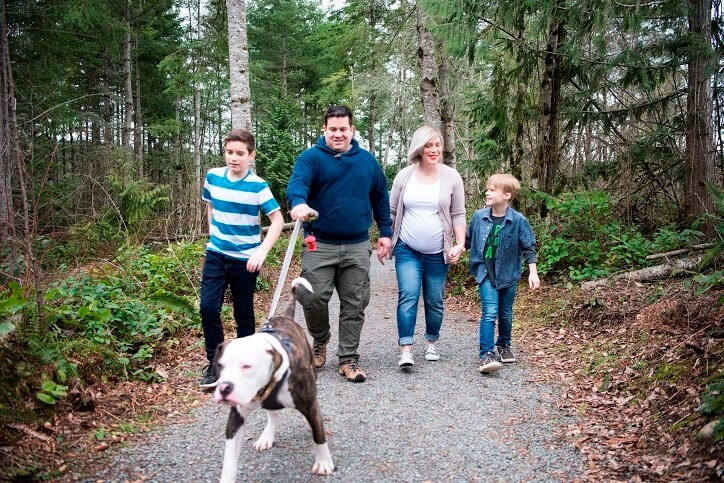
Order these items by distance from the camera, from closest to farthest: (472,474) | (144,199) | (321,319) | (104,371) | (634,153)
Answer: (472,474) < (104,371) < (321,319) < (634,153) < (144,199)

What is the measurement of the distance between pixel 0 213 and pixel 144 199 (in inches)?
157

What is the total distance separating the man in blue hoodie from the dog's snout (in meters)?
2.07

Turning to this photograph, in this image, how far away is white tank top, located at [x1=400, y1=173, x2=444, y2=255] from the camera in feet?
15.4

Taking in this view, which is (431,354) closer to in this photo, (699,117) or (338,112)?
(338,112)

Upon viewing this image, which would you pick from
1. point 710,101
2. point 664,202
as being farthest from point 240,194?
point 664,202

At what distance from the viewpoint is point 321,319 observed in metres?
4.58

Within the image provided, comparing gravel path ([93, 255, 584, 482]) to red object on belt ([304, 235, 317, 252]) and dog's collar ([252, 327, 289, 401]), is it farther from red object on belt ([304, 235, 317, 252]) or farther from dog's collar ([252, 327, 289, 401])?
red object on belt ([304, 235, 317, 252])

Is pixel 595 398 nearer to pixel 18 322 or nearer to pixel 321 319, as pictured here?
pixel 321 319

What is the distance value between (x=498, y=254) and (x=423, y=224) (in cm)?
79

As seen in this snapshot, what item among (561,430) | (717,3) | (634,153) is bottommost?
(561,430)

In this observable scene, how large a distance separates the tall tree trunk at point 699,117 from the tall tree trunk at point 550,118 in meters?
1.96

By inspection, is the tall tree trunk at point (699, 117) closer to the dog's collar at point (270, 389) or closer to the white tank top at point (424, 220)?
the white tank top at point (424, 220)

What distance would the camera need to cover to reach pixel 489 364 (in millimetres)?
4590

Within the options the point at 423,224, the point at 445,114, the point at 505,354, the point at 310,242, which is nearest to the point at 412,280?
the point at 423,224
